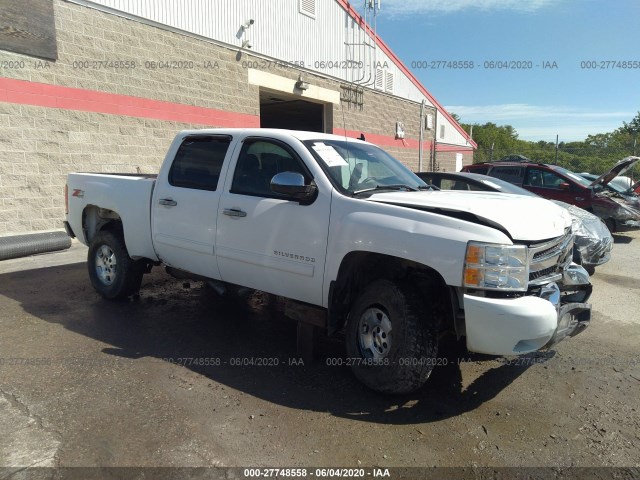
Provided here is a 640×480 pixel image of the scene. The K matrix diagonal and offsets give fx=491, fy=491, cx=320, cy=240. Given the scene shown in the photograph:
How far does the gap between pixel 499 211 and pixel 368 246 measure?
37.5 inches


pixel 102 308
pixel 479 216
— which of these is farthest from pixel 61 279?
pixel 479 216

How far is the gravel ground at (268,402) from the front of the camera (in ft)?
9.88

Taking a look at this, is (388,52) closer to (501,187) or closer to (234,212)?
(501,187)

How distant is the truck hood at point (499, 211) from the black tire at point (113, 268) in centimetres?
329

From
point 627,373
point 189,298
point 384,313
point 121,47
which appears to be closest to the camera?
point 384,313

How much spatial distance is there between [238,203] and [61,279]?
4.11 metres

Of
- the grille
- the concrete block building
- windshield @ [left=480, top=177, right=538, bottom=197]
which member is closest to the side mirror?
the grille

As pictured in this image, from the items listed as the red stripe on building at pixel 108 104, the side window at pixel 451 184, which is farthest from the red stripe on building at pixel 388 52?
the side window at pixel 451 184

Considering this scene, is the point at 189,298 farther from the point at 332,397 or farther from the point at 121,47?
the point at 121,47

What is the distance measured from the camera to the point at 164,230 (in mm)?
5168

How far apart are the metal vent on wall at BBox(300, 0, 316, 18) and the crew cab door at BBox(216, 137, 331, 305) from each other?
39.8 ft

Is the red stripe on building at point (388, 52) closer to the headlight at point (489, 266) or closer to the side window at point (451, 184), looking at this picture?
the side window at point (451, 184)

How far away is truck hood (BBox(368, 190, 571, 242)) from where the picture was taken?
3.31 meters

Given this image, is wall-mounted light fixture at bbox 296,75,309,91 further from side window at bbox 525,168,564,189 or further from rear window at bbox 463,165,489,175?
side window at bbox 525,168,564,189
